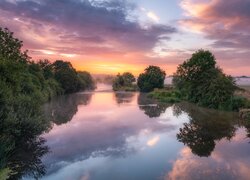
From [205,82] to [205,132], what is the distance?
103 ft

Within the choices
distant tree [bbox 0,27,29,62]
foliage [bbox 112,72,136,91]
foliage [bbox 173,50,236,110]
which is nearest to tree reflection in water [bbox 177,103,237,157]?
foliage [bbox 173,50,236,110]

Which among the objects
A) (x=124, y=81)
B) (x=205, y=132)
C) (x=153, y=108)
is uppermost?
(x=205, y=132)

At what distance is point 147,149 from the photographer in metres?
23.6

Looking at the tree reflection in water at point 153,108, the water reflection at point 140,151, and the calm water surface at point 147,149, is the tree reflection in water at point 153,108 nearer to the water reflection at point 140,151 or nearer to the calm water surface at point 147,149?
the calm water surface at point 147,149

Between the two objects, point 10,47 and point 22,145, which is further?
point 10,47

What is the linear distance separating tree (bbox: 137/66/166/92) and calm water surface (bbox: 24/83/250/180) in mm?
68806

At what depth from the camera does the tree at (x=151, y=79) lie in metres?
107

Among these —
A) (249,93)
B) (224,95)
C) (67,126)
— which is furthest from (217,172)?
(249,93)

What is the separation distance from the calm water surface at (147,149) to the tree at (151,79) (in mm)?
68806

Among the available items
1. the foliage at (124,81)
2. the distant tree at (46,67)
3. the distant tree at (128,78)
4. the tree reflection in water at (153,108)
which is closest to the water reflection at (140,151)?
the tree reflection in water at (153,108)

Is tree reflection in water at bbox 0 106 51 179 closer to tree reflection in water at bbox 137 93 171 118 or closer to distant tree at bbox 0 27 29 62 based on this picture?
distant tree at bbox 0 27 29 62

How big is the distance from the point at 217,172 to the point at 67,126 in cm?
2025

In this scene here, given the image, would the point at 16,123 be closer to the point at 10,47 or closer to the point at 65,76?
the point at 10,47

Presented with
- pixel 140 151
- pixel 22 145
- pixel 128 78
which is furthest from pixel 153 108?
pixel 128 78
